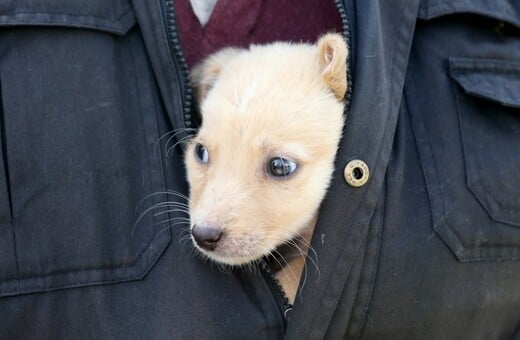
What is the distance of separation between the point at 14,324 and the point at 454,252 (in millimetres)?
1422

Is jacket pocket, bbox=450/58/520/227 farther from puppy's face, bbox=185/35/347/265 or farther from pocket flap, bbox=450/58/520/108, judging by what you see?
puppy's face, bbox=185/35/347/265

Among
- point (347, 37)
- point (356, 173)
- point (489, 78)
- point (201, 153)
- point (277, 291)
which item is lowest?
point (277, 291)

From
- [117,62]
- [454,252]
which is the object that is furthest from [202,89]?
[454,252]

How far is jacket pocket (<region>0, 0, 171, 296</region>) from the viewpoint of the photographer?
5.72 feet

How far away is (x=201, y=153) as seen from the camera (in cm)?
209

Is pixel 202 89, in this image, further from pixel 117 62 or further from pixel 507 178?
pixel 507 178

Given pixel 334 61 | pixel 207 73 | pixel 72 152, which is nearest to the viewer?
pixel 72 152

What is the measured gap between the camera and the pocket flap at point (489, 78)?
2086mm

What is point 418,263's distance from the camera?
1.93 meters

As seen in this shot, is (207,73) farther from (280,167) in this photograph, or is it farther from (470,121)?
(470,121)

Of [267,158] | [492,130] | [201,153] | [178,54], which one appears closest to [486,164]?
[492,130]

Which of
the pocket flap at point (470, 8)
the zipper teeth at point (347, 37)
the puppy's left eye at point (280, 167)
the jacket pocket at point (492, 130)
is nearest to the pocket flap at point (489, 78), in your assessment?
the jacket pocket at point (492, 130)

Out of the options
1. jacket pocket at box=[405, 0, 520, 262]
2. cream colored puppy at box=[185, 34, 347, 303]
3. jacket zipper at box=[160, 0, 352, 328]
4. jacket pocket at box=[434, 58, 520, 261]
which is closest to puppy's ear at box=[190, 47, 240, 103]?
cream colored puppy at box=[185, 34, 347, 303]

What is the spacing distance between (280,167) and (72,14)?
2.74ft
